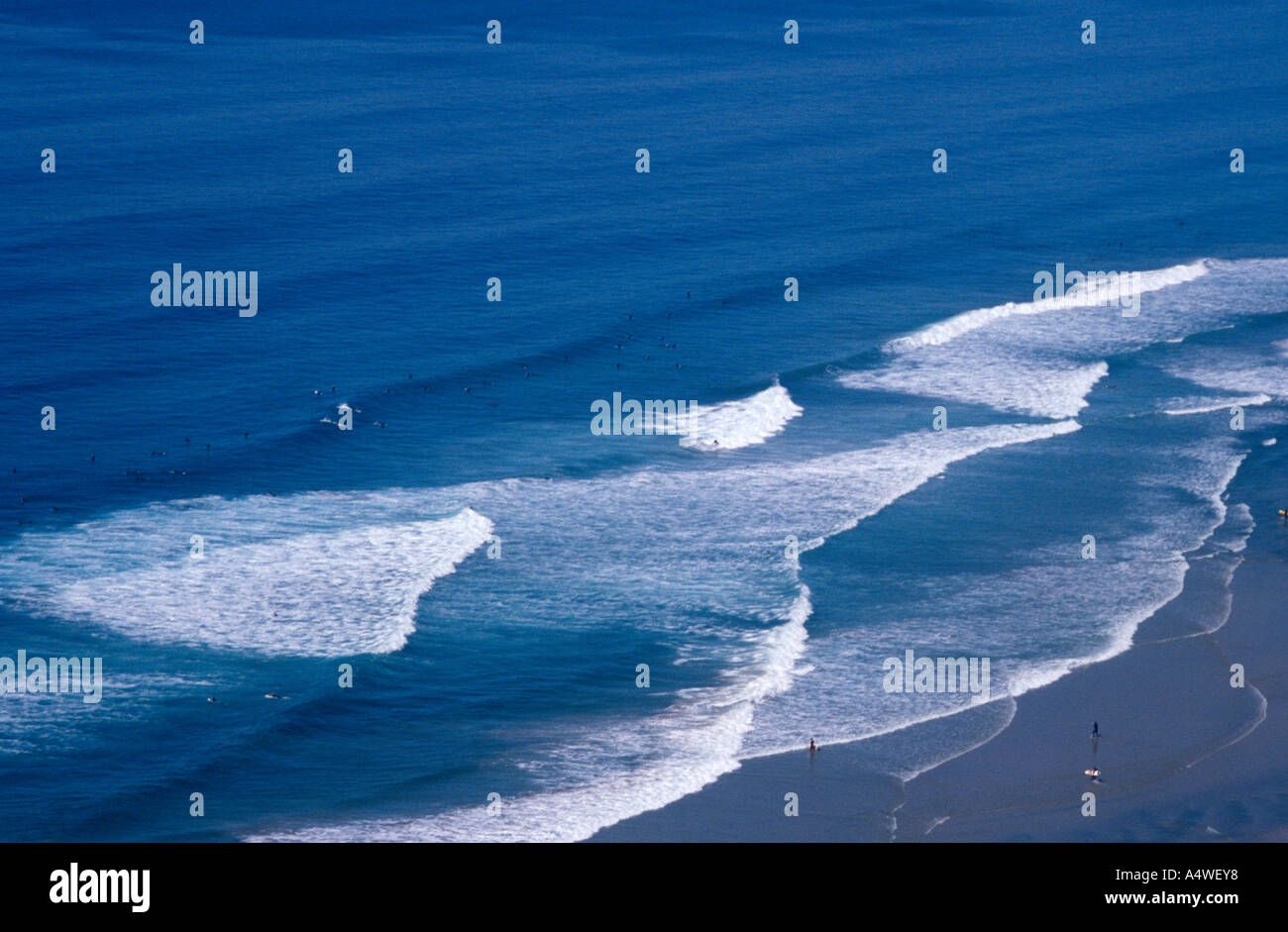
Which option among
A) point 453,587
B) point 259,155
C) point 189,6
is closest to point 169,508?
point 453,587

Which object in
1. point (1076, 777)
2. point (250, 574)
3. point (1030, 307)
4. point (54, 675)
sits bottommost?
point (1076, 777)

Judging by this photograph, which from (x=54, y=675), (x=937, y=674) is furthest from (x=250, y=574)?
(x=937, y=674)

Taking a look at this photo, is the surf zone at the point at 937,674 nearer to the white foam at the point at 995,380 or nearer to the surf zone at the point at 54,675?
the surf zone at the point at 54,675

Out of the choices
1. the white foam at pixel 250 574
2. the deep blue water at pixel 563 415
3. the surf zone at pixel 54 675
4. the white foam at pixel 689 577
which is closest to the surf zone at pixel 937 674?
the deep blue water at pixel 563 415

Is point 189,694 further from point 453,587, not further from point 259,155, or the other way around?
point 259,155

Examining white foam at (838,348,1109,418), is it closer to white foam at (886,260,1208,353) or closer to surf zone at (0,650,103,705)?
white foam at (886,260,1208,353)

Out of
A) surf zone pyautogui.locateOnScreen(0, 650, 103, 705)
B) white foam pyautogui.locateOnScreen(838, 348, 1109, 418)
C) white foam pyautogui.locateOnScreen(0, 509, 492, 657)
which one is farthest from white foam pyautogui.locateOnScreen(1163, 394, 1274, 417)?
surf zone pyautogui.locateOnScreen(0, 650, 103, 705)

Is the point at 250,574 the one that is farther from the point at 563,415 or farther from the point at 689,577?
→ the point at 563,415
